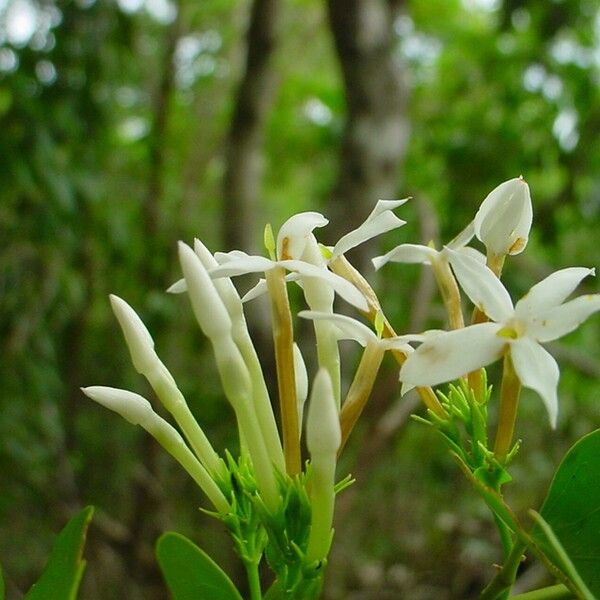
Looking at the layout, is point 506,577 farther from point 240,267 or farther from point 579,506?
point 240,267

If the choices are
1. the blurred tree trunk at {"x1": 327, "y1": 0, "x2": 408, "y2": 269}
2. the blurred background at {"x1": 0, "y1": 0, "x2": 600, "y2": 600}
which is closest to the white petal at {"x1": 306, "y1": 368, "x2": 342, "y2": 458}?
the blurred background at {"x1": 0, "y1": 0, "x2": 600, "y2": 600}

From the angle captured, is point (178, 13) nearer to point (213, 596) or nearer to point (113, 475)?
point (113, 475)

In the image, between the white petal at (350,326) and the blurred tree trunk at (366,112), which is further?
the blurred tree trunk at (366,112)

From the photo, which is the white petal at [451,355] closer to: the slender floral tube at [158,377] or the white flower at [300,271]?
the white flower at [300,271]

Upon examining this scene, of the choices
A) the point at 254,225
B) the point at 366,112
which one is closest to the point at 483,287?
the point at 366,112

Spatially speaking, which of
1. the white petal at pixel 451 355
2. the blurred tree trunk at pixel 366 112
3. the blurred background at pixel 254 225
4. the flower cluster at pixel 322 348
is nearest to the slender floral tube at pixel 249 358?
the flower cluster at pixel 322 348

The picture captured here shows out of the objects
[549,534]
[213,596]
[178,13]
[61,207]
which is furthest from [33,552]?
[549,534]
